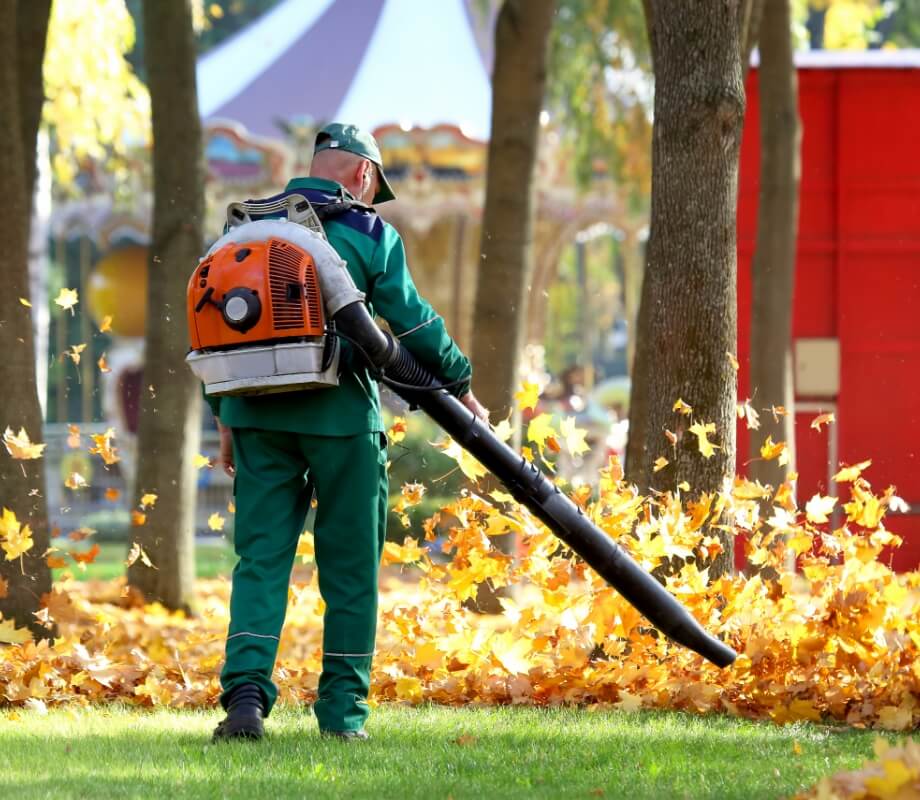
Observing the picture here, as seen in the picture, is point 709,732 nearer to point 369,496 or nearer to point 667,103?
point 369,496

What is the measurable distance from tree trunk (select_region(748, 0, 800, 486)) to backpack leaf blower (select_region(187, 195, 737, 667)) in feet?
20.7

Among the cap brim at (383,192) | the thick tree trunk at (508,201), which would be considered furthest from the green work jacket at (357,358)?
the thick tree trunk at (508,201)

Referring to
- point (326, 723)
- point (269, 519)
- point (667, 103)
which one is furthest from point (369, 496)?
point (667, 103)

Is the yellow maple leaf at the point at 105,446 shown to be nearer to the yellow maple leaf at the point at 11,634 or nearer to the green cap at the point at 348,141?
the yellow maple leaf at the point at 11,634

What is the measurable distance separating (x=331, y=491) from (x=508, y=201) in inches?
217

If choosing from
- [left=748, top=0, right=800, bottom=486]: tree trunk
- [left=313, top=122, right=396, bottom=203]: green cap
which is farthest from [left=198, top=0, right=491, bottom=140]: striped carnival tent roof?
[left=313, top=122, right=396, bottom=203]: green cap

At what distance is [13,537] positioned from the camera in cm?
644

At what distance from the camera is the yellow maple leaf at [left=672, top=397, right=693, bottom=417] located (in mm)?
6244

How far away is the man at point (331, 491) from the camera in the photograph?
4789mm

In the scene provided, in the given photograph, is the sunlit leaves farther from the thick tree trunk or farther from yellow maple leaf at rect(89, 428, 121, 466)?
the thick tree trunk

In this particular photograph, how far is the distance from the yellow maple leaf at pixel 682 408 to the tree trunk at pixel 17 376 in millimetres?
2787

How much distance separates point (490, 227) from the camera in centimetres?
1009

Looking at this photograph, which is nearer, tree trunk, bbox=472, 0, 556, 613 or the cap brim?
the cap brim

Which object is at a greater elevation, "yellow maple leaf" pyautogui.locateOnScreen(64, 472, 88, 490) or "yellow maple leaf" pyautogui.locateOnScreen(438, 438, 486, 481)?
"yellow maple leaf" pyautogui.locateOnScreen(438, 438, 486, 481)
